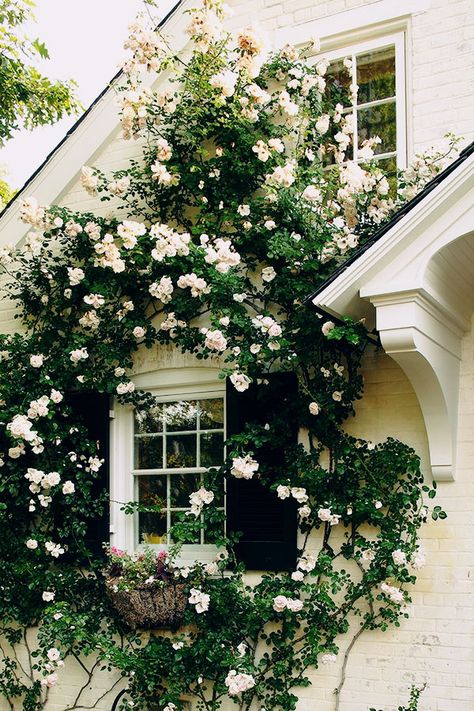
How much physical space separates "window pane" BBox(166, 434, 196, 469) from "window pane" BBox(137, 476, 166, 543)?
16 cm

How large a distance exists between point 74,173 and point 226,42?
176 centimetres

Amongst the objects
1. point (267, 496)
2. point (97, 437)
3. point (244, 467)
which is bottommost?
point (267, 496)

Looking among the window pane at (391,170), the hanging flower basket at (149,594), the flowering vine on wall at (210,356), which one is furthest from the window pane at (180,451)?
the window pane at (391,170)

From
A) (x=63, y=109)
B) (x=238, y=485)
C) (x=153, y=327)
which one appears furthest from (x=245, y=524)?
(x=63, y=109)

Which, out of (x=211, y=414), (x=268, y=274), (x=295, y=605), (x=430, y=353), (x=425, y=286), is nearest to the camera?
(x=425, y=286)

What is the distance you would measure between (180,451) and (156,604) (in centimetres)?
121

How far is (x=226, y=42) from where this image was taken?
6.27 meters

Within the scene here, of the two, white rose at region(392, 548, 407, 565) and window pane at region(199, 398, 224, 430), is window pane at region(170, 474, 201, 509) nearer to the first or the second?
window pane at region(199, 398, 224, 430)

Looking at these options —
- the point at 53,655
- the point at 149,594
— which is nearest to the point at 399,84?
the point at 149,594

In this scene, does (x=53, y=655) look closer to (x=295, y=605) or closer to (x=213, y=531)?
(x=213, y=531)

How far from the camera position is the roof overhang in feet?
15.1

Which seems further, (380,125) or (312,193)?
(380,125)

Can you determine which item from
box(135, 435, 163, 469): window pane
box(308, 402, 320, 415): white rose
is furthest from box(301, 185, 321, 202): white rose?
box(135, 435, 163, 469): window pane

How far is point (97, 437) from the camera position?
663 centimetres
